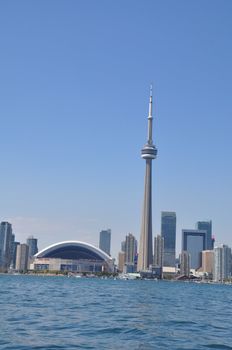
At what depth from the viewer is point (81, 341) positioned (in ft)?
71.5

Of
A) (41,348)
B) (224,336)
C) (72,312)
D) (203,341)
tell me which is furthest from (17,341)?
(72,312)

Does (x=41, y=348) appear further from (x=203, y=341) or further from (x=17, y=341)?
(x=203, y=341)

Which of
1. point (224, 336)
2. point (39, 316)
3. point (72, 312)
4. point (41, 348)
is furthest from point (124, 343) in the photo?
point (72, 312)

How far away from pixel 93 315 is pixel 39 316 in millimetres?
3699

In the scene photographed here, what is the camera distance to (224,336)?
2564cm

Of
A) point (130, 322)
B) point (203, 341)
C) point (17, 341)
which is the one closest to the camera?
point (17, 341)

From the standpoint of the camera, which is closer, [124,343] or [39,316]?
[124,343]

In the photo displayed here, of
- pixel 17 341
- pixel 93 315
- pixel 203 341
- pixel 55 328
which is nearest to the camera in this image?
pixel 17 341

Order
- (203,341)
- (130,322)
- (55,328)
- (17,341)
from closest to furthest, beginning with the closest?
(17,341)
(203,341)
(55,328)
(130,322)

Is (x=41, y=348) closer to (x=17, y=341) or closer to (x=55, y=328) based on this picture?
(x=17, y=341)

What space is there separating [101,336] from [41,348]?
444 centimetres

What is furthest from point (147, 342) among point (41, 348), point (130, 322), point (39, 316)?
point (39, 316)

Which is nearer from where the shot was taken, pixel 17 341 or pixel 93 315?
pixel 17 341

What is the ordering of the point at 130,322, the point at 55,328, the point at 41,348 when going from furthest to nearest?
1. the point at 130,322
2. the point at 55,328
3. the point at 41,348
